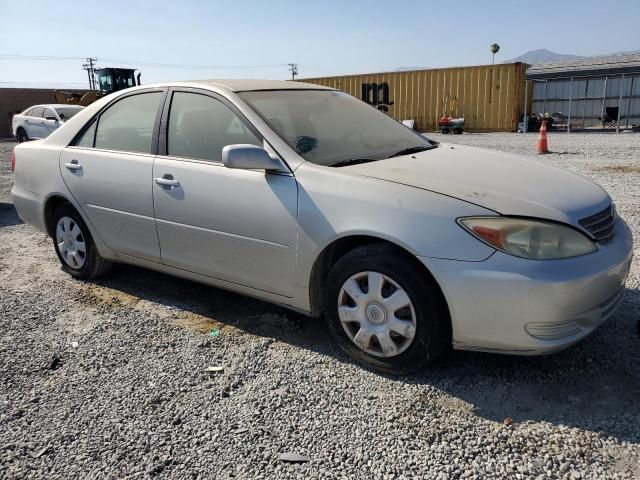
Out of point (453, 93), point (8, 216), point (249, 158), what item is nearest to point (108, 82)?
point (453, 93)

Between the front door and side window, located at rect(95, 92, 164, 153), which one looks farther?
side window, located at rect(95, 92, 164, 153)

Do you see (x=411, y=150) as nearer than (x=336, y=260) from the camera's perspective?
No

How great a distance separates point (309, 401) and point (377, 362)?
434 millimetres

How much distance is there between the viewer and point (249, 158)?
3111 millimetres

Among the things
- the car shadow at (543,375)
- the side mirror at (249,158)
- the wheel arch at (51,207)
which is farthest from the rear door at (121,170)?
the side mirror at (249,158)

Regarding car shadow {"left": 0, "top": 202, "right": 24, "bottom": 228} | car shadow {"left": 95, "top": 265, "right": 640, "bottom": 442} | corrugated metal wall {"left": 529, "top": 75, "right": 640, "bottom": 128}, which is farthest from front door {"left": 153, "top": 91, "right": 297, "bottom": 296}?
corrugated metal wall {"left": 529, "top": 75, "right": 640, "bottom": 128}

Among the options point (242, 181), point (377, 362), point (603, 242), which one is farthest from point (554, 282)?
point (242, 181)

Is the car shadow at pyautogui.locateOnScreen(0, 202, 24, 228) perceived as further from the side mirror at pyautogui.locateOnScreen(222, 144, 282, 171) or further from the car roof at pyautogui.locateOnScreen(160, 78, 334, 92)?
the side mirror at pyautogui.locateOnScreen(222, 144, 282, 171)

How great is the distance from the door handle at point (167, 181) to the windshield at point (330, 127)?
71 cm

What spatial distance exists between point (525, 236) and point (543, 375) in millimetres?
837

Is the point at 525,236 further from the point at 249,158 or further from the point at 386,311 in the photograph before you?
the point at 249,158

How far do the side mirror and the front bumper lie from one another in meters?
1.05

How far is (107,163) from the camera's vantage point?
13.5ft

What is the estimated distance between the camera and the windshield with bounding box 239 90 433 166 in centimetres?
336
